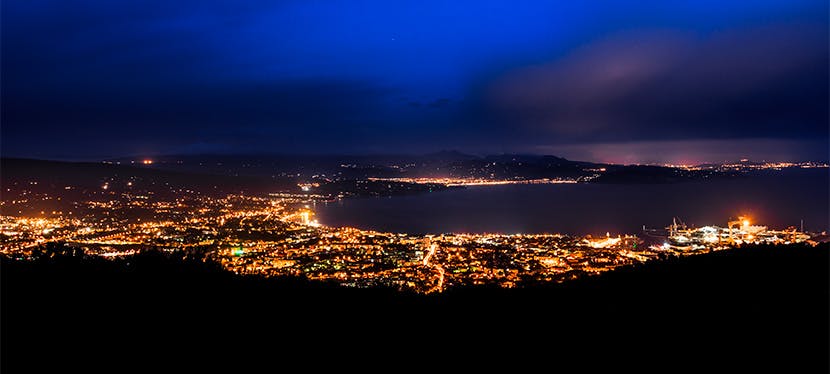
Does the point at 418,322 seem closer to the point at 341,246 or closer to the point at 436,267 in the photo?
the point at 436,267

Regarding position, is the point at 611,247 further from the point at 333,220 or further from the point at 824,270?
the point at 333,220

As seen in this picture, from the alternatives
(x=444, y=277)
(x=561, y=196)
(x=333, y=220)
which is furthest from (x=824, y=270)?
(x=561, y=196)

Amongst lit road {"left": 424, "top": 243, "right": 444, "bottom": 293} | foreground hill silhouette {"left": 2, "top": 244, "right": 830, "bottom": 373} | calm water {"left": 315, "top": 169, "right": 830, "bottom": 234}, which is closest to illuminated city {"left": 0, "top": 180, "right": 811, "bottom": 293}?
lit road {"left": 424, "top": 243, "right": 444, "bottom": 293}

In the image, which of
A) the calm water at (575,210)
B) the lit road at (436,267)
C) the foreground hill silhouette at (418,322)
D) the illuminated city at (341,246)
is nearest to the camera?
the foreground hill silhouette at (418,322)

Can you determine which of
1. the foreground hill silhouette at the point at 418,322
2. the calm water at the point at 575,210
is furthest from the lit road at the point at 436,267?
the calm water at the point at 575,210

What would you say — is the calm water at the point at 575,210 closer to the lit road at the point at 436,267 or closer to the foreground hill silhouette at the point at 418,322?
the lit road at the point at 436,267

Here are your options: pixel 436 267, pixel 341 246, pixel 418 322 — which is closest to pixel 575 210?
pixel 341 246

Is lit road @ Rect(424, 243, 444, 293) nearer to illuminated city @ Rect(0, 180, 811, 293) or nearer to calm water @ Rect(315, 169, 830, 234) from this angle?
illuminated city @ Rect(0, 180, 811, 293)
